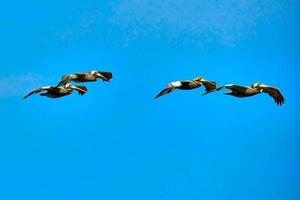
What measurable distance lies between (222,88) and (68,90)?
17.1 meters

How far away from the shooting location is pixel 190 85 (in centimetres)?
9056

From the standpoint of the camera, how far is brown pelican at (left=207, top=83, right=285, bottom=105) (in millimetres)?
90250

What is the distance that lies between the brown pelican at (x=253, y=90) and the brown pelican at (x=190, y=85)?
1.69 metres

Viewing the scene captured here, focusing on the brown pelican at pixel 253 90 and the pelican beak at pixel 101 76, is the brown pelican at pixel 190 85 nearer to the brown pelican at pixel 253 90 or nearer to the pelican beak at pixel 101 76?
the brown pelican at pixel 253 90

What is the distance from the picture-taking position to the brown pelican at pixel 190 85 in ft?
294

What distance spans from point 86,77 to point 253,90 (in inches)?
701

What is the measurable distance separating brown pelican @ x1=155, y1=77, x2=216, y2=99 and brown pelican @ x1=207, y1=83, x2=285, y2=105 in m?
1.69

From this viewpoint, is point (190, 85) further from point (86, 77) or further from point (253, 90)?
point (86, 77)

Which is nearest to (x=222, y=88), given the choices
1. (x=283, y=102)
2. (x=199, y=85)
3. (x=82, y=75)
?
(x=199, y=85)

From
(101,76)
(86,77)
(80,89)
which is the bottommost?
(86,77)

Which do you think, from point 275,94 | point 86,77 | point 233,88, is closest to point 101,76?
point 86,77

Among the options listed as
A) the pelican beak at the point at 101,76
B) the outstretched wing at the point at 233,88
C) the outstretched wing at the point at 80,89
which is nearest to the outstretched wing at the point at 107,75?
the pelican beak at the point at 101,76

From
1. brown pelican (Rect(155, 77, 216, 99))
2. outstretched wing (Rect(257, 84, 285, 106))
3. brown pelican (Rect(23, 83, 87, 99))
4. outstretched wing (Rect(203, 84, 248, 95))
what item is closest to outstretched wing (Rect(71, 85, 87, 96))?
brown pelican (Rect(23, 83, 87, 99))

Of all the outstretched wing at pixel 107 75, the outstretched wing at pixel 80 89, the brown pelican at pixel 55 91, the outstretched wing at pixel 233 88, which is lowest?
the outstretched wing at pixel 233 88
